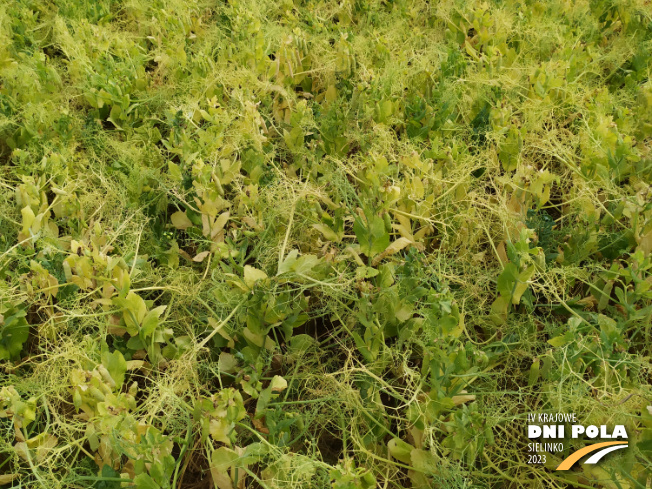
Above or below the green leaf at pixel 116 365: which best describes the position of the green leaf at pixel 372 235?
above

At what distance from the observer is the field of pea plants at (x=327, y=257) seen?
1.25m

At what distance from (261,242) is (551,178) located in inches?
32.8

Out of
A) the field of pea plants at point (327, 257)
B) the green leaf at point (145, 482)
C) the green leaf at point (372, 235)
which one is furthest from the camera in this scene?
the green leaf at point (372, 235)

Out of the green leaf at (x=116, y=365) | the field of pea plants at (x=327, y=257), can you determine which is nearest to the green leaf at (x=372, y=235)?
the field of pea plants at (x=327, y=257)

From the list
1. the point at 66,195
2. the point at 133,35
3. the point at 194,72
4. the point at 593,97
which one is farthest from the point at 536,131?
the point at 133,35

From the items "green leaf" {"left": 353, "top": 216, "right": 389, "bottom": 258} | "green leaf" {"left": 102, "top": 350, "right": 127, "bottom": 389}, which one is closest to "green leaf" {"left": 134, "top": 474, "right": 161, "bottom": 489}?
"green leaf" {"left": 102, "top": 350, "right": 127, "bottom": 389}

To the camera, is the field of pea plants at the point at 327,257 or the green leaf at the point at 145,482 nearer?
the green leaf at the point at 145,482

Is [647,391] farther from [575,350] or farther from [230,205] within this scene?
[230,205]

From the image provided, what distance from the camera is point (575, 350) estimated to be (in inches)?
50.0

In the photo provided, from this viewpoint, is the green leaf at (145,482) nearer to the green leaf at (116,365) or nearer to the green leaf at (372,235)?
the green leaf at (116,365)

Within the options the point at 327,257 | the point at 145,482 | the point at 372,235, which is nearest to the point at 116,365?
the point at 145,482

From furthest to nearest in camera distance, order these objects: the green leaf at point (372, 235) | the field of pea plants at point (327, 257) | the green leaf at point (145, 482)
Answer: the green leaf at point (372, 235)
the field of pea plants at point (327, 257)
the green leaf at point (145, 482)

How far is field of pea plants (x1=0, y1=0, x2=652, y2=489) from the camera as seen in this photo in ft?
4.09

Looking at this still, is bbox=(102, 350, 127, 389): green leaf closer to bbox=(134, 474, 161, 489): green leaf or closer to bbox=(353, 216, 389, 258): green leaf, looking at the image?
bbox=(134, 474, 161, 489): green leaf
